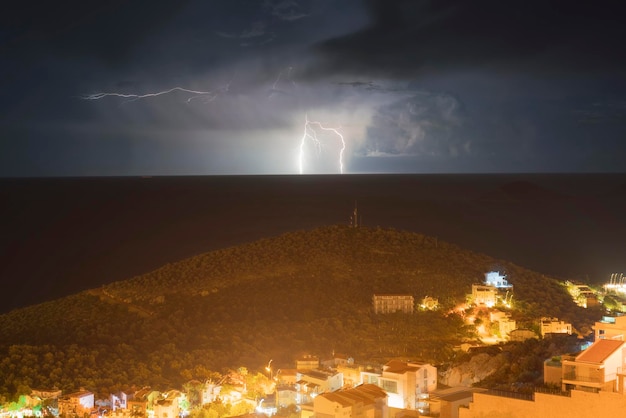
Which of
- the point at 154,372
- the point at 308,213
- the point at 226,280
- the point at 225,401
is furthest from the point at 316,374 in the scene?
the point at 308,213

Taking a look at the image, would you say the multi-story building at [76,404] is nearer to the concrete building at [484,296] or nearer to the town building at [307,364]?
the town building at [307,364]

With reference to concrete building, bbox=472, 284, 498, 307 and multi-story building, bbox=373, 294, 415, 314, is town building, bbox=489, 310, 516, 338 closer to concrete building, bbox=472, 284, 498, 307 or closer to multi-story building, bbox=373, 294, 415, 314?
concrete building, bbox=472, 284, 498, 307

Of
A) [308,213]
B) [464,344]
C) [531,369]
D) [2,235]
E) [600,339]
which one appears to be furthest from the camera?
[308,213]

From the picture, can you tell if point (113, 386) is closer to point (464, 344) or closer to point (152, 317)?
point (152, 317)

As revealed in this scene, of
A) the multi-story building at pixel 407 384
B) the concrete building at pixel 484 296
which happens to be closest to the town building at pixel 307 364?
the multi-story building at pixel 407 384

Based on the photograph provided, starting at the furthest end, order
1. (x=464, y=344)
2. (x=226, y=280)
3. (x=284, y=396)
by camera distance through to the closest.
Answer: (x=226, y=280) → (x=464, y=344) → (x=284, y=396)

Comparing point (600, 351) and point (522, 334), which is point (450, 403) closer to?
point (600, 351)
